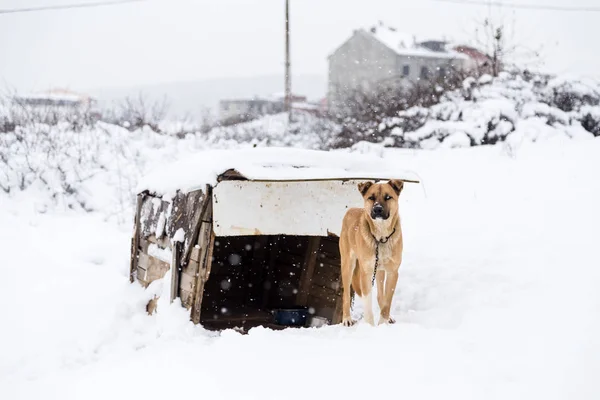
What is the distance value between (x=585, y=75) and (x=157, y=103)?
1047 centimetres

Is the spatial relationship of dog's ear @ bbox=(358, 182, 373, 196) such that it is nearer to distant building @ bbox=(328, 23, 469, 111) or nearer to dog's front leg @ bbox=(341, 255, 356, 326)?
dog's front leg @ bbox=(341, 255, 356, 326)

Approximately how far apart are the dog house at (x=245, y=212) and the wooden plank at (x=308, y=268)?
0.04 ft

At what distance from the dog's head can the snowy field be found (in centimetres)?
86

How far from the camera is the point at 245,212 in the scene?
552 centimetres

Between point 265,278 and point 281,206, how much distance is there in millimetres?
2800

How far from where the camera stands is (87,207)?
1109cm

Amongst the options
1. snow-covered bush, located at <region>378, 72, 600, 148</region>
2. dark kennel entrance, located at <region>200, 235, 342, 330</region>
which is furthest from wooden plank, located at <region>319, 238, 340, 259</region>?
snow-covered bush, located at <region>378, 72, 600, 148</region>

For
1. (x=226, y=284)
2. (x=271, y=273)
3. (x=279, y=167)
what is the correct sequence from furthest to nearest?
(x=271, y=273) → (x=226, y=284) → (x=279, y=167)

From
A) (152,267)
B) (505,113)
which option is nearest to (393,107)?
(505,113)

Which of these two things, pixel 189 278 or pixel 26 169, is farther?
pixel 26 169

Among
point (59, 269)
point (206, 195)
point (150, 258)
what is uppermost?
point (206, 195)

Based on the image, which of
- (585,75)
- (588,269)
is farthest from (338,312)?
(585,75)

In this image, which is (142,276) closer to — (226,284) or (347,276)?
(226,284)

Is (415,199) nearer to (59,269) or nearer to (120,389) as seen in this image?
(59,269)
